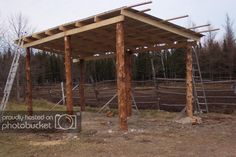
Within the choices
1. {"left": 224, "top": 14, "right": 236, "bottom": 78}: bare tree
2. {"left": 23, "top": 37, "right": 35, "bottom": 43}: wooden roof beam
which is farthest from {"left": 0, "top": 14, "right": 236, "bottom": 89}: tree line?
{"left": 23, "top": 37, "right": 35, "bottom": 43}: wooden roof beam

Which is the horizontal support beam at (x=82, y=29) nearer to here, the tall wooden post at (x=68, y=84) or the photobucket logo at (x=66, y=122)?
the tall wooden post at (x=68, y=84)

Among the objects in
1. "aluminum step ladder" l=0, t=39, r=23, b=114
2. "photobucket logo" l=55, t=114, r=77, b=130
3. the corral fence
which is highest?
"aluminum step ladder" l=0, t=39, r=23, b=114

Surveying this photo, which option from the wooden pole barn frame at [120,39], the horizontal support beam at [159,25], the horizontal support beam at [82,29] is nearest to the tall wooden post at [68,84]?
the wooden pole barn frame at [120,39]

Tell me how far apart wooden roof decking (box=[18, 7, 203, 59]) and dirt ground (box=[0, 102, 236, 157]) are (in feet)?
11.1

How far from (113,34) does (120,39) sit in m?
3.06

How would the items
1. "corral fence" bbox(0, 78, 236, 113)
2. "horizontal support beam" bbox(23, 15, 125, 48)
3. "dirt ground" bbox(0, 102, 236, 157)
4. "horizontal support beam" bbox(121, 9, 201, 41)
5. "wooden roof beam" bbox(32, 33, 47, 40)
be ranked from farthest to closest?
"corral fence" bbox(0, 78, 236, 113)
"wooden roof beam" bbox(32, 33, 47, 40)
"horizontal support beam" bbox(23, 15, 125, 48)
"horizontal support beam" bbox(121, 9, 201, 41)
"dirt ground" bbox(0, 102, 236, 157)

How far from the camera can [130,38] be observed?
1513cm

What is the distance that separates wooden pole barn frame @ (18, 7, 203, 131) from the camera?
11.5 m

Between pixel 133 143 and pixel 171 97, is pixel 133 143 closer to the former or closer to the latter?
pixel 133 143

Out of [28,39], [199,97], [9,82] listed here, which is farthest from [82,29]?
[199,97]

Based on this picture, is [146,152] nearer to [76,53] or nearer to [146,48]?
[146,48]

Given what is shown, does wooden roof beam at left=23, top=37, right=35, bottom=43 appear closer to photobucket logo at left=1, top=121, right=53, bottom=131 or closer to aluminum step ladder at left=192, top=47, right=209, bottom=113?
photobucket logo at left=1, top=121, right=53, bottom=131

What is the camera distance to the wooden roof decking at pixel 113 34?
11992 mm

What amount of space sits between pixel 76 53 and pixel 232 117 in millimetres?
8629
